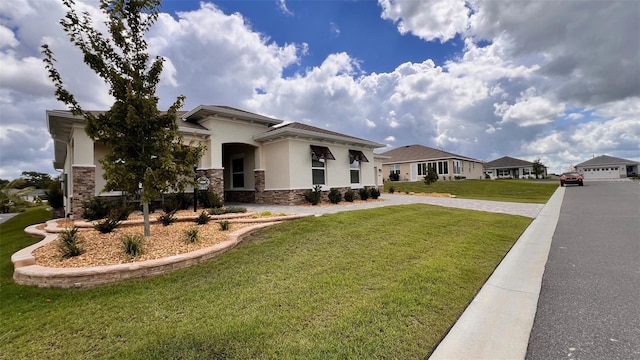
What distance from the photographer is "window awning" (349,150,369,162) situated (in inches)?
693

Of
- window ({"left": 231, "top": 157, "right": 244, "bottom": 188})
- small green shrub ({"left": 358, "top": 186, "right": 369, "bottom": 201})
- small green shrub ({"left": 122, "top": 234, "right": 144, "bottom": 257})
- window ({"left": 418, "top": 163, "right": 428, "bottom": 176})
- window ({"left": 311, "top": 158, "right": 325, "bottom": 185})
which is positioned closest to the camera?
small green shrub ({"left": 122, "top": 234, "right": 144, "bottom": 257})

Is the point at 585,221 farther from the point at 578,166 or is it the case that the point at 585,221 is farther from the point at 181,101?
the point at 578,166

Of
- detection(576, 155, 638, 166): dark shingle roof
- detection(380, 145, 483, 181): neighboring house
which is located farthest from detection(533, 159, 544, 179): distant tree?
detection(576, 155, 638, 166): dark shingle roof

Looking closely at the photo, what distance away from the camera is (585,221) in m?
10.5

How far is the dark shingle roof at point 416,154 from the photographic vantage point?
4069cm

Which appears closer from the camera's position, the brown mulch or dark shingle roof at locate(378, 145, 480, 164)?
the brown mulch

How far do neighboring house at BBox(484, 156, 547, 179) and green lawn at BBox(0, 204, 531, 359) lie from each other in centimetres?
6336

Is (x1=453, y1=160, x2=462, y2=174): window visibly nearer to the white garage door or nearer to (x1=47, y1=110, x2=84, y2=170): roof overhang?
(x1=47, y1=110, x2=84, y2=170): roof overhang

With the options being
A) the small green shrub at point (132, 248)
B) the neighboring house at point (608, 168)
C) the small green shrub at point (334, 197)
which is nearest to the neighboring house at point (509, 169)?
the neighboring house at point (608, 168)

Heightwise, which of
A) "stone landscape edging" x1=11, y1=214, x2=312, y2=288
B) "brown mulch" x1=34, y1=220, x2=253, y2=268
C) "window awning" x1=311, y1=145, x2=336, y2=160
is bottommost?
"stone landscape edging" x1=11, y1=214, x2=312, y2=288

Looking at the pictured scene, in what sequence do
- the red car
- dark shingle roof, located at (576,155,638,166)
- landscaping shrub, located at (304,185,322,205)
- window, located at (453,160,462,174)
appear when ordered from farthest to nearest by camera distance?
dark shingle roof, located at (576,155,638,166) < window, located at (453,160,462,174) < the red car < landscaping shrub, located at (304,185,322,205)

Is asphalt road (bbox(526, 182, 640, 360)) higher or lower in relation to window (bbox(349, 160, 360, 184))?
lower

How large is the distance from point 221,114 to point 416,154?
3475cm

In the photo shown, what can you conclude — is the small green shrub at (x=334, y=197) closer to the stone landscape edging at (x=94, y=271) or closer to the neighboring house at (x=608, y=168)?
the stone landscape edging at (x=94, y=271)
